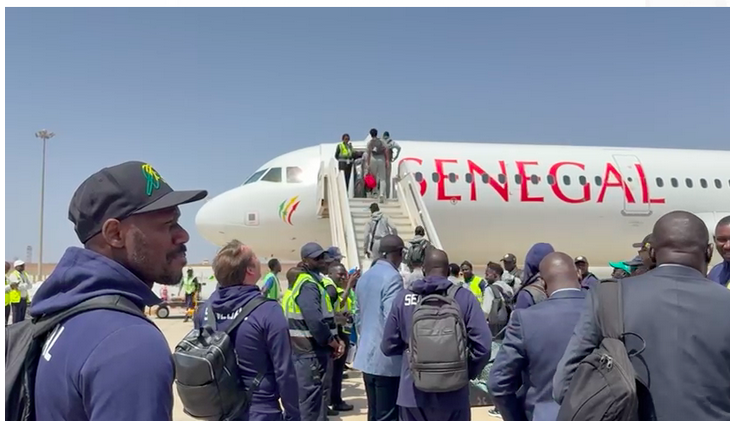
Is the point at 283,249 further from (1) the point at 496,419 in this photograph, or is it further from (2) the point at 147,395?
(2) the point at 147,395

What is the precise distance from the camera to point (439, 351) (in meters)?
3.93

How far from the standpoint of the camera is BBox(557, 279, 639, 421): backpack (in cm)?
219

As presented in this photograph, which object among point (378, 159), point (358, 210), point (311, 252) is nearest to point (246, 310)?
point (311, 252)

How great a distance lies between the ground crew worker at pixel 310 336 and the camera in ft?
18.6

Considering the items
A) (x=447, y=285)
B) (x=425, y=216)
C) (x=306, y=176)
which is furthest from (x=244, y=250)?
(x=306, y=176)

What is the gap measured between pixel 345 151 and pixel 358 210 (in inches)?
64.2

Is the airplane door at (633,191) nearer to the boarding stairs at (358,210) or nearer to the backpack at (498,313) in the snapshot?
the boarding stairs at (358,210)

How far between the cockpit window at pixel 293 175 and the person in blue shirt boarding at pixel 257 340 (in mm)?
11672

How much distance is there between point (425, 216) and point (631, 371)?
34.8ft

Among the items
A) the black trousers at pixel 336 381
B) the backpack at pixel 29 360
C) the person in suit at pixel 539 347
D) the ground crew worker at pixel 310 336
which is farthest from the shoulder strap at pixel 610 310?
the black trousers at pixel 336 381

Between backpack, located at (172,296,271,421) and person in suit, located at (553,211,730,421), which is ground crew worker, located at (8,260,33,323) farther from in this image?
person in suit, located at (553,211,730,421)

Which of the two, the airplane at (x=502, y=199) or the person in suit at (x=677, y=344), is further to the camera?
the airplane at (x=502, y=199)

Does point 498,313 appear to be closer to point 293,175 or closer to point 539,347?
point 539,347

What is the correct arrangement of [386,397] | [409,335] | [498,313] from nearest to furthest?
[409,335] → [386,397] → [498,313]
